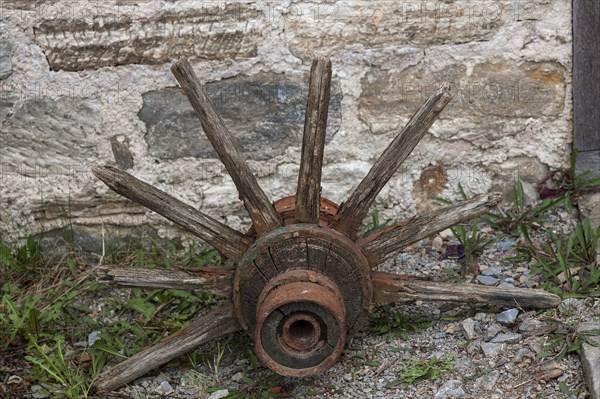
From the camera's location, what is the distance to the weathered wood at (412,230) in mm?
2711

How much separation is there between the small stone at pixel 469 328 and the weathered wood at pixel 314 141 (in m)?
0.70

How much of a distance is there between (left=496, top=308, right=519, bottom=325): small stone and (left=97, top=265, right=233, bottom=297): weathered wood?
0.98 metres

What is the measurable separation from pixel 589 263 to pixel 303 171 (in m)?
1.22

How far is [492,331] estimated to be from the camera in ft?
9.37

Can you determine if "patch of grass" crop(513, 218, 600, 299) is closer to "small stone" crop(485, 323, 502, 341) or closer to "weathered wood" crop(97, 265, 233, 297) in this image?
"small stone" crop(485, 323, 502, 341)

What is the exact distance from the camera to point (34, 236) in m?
3.51

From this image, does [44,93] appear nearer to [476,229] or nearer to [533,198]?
[476,229]

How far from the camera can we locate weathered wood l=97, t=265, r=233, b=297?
2734 millimetres

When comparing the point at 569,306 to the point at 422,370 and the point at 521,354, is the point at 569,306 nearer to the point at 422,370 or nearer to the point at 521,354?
the point at 521,354

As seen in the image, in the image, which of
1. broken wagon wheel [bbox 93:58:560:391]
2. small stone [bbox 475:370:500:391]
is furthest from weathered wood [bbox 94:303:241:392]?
small stone [bbox 475:370:500:391]

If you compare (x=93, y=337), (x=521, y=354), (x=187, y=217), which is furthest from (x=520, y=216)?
(x=93, y=337)

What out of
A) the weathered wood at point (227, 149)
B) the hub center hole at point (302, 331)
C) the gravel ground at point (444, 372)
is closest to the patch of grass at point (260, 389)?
the gravel ground at point (444, 372)

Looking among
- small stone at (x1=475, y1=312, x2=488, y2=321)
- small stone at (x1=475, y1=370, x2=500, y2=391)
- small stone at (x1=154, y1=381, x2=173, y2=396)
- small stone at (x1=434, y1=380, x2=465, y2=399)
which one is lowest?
small stone at (x1=154, y1=381, x2=173, y2=396)

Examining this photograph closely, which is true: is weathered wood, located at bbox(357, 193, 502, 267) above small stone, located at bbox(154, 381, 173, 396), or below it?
above
